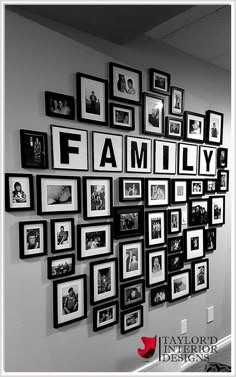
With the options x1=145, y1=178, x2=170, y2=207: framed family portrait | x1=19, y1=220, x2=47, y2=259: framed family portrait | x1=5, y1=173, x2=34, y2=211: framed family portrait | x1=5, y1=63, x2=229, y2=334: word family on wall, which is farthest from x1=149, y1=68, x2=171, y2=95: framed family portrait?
x1=19, y1=220, x2=47, y2=259: framed family portrait

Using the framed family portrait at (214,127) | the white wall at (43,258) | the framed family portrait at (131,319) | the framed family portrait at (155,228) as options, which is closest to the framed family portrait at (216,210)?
the framed family portrait at (214,127)

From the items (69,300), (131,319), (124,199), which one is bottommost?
(131,319)

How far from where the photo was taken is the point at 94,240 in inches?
72.2

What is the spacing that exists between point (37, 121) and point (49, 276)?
2.73 ft

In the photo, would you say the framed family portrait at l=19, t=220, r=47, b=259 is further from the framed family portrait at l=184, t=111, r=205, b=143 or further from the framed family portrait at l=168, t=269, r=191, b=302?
the framed family portrait at l=184, t=111, r=205, b=143

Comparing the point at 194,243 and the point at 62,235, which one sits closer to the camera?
the point at 62,235

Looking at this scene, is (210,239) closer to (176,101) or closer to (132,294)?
(132,294)

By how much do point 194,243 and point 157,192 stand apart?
2.00 ft

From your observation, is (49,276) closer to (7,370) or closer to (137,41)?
(7,370)

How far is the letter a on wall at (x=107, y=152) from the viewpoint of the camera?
1.83m

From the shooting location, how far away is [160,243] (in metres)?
2.20

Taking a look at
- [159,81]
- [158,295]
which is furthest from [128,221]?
[159,81]

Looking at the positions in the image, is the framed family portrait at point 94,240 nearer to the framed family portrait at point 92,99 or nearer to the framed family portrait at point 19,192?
the framed family portrait at point 19,192

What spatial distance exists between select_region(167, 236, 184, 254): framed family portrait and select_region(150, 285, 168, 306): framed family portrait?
27cm
